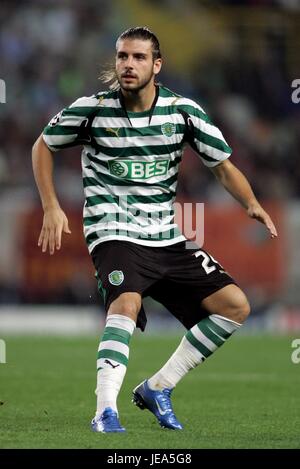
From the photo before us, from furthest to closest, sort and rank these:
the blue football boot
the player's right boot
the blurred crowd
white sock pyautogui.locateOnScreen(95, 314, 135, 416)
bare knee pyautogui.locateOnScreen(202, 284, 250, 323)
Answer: the blurred crowd, bare knee pyautogui.locateOnScreen(202, 284, 250, 323), the player's right boot, white sock pyautogui.locateOnScreen(95, 314, 135, 416), the blue football boot

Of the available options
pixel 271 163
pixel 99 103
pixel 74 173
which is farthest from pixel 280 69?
pixel 99 103

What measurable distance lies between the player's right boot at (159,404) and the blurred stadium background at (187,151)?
9573 millimetres

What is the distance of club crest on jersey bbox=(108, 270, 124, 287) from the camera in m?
6.45

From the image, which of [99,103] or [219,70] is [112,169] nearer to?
[99,103]

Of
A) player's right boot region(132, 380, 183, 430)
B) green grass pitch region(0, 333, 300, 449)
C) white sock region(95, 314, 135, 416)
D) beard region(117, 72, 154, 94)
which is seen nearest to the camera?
green grass pitch region(0, 333, 300, 449)

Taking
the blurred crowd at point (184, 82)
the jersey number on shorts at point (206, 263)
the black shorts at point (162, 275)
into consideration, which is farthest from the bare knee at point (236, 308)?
the blurred crowd at point (184, 82)

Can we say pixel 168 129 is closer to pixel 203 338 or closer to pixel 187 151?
pixel 203 338

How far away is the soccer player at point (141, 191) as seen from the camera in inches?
259

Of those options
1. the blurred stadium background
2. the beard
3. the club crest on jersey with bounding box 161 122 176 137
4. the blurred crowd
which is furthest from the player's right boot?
the blurred crowd

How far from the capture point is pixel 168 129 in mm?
6719

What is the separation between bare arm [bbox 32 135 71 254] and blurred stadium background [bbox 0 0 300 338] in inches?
388

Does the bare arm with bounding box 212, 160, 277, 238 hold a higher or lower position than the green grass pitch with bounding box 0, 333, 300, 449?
higher

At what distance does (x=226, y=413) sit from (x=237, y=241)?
32.4 feet

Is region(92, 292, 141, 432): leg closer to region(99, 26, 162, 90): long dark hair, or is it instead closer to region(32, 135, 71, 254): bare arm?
region(32, 135, 71, 254): bare arm
